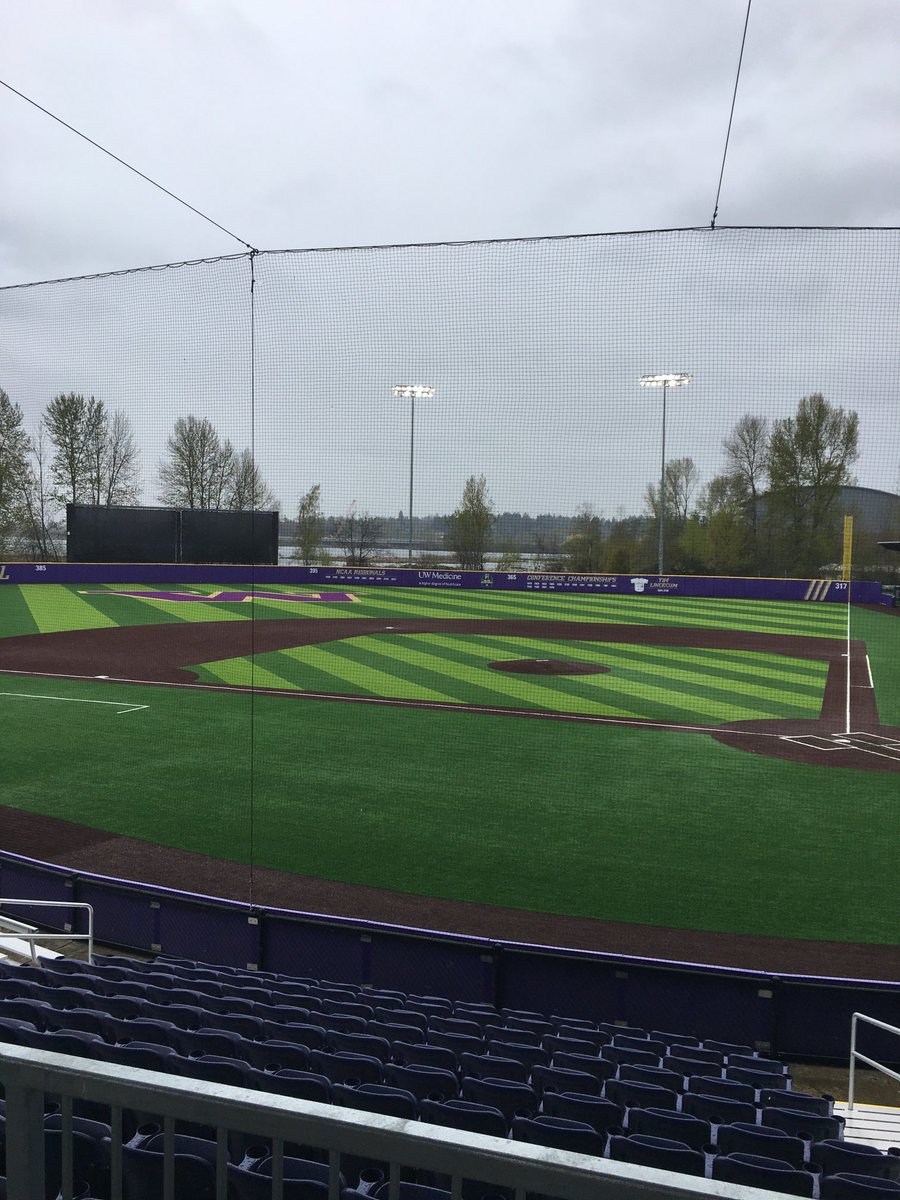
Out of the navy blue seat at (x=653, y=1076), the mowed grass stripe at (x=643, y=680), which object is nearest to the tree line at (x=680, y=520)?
the mowed grass stripe at (x=643, y=680)

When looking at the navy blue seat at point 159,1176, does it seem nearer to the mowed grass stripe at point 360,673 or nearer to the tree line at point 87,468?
the tree line at point 87,468

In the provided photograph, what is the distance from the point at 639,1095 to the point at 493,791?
820cm

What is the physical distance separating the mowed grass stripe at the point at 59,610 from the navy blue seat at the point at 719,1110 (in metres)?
25.4

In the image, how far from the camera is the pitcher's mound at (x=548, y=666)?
22.0m

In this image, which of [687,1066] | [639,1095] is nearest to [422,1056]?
[639,1095]

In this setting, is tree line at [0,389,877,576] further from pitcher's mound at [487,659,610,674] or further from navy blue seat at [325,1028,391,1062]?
navy blue seat at [325,1028,391,1062]

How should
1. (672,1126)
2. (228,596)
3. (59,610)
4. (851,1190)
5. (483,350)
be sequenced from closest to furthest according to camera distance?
(851,1190)
(672,1126)
(483,350)
(59,610)
(228,596)

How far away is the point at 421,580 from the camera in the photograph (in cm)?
3734

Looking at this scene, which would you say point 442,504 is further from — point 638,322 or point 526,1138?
point 526,1138

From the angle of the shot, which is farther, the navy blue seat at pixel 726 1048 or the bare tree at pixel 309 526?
the bare tree at pixel 309 526

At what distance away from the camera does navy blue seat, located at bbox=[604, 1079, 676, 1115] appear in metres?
4.17

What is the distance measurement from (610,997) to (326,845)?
14.9ft

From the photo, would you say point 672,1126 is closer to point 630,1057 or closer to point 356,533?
point 630,1057

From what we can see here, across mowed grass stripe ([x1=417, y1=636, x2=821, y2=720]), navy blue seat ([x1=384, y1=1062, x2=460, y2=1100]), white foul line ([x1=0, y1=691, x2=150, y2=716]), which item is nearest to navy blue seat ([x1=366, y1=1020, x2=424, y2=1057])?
navy blue seat ([x1=384, y1=1062, x2=460, y2=1100])
